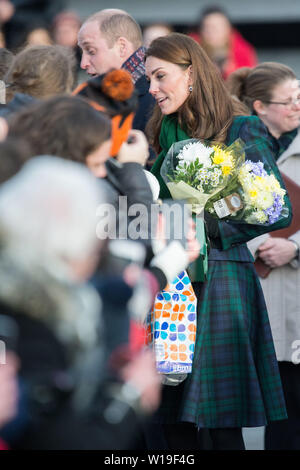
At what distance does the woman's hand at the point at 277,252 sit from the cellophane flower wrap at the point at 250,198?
0.92 meters

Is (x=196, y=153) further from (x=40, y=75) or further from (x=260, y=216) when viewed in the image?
(x=40, y=75)

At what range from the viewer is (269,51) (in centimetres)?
1124

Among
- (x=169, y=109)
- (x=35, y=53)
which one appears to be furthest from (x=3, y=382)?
(x=169, y=109)

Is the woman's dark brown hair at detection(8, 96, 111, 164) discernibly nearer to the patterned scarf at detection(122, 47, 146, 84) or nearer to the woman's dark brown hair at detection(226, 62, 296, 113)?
the patterned scarf at detection(122, 47, 146, 84)

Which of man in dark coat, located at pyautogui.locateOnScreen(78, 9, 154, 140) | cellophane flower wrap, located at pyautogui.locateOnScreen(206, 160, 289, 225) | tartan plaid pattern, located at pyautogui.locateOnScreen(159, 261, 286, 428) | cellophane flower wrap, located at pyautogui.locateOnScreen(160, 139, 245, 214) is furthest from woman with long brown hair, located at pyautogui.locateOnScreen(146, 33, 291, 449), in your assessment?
man in dark coat, located at pyautogui.locateOnScreen(78, 9, 154, 140)

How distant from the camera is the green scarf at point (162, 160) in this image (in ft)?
13.0

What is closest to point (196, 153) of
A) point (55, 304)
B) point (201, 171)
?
point (201, 171)

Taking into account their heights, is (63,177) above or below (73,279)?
above

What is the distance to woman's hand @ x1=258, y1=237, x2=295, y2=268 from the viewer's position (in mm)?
4883

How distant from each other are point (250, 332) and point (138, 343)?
179 cm

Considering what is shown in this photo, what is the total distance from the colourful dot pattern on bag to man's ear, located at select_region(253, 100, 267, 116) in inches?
63.5

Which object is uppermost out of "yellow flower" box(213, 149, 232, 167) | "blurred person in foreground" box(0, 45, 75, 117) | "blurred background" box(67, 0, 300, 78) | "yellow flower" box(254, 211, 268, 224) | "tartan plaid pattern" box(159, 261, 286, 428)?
"blurred person in foreground" box(0, 45, 75, 117)

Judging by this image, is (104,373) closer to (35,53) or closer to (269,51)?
(35,53)
